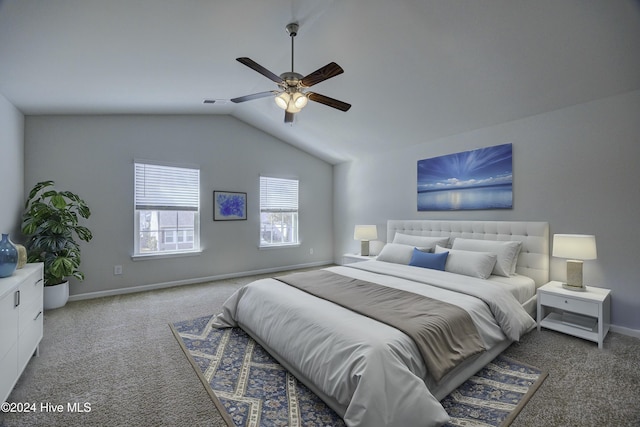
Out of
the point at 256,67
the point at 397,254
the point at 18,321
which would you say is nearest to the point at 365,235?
the point at 397,254

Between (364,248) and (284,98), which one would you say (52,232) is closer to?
(284,98)

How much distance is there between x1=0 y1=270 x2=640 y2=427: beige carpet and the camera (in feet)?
5.61

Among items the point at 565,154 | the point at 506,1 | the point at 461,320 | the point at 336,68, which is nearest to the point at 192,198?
the point at 336,68

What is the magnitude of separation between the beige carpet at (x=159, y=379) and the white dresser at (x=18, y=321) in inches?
7.2

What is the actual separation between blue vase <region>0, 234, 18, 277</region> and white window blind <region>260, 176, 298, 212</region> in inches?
146

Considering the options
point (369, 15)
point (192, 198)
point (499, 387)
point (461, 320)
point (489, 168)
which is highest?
point (369, 15)

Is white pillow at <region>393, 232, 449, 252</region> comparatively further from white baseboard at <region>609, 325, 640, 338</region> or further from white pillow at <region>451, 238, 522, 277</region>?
white baseboard at <region>609, 325, 640, 338</region>

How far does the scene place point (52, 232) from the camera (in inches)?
135

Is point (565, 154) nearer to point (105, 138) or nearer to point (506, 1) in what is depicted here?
point (506, 1)

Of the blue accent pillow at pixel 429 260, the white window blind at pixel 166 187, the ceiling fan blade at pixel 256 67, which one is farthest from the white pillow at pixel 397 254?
the white window blind at pixel 166 187

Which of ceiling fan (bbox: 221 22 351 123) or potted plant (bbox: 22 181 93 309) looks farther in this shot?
potted plant (bbox: 22 181 93 309)

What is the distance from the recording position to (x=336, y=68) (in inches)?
84.5

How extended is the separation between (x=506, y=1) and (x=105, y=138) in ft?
16.4

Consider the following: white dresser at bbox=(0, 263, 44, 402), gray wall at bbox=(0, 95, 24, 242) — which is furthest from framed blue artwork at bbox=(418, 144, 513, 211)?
gray wall at bbox=(0, 95, 24, 242)
